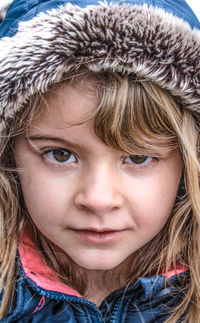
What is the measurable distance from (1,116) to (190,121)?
0.54 m

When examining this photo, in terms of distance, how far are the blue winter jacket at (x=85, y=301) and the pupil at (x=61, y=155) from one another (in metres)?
0.41

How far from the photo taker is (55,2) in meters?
1.08

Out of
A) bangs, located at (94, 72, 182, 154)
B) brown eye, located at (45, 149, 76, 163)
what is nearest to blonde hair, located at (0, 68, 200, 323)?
bangs, located at (94, 72, 182, 154)

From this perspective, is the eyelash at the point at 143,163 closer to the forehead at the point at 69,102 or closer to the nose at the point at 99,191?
the nose at the point at 99,191

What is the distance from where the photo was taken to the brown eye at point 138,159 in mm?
1126

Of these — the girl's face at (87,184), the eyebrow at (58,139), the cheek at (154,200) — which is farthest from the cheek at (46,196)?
the cheek at (154,200)

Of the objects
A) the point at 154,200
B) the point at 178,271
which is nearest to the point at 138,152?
the point at 154,200

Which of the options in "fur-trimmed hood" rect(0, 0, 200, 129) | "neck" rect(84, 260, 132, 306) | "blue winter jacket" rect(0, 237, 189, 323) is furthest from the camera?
"neck" rect(84, 260, 132, 306)

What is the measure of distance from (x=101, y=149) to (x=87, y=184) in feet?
0.34

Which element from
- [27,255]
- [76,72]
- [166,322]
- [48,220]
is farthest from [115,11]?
[166,322]

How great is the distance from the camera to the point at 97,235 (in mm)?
1172

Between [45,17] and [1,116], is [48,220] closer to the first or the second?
[1,116]

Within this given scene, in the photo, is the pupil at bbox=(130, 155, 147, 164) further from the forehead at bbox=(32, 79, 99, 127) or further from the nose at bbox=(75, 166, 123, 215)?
the forehead at bbox=(32, 79, 99, 127)

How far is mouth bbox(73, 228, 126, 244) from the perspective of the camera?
1.17 metres
